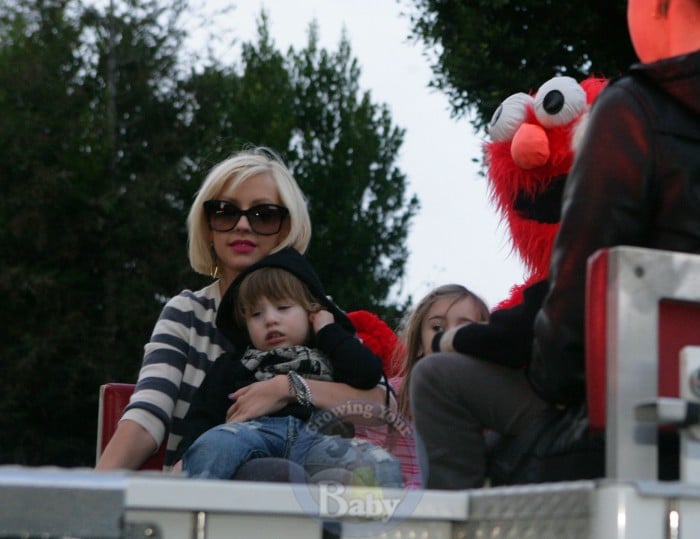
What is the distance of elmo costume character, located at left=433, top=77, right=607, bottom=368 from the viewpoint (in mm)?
3576

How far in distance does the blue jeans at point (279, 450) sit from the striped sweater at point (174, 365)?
408mm

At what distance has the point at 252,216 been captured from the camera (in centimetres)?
365

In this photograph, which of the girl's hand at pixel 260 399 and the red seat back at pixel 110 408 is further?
the red seat back at pixel 110 408

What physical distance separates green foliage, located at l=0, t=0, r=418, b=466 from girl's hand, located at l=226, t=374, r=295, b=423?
1980 centimetres

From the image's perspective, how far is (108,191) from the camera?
79.2ft

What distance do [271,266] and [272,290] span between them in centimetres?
8

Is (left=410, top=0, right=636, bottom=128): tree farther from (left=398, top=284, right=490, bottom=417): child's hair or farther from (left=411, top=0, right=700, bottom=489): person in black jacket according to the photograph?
(left=411, top=0, right=700, bottom=489): person in black jacket

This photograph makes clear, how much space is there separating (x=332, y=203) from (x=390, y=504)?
2435 cm

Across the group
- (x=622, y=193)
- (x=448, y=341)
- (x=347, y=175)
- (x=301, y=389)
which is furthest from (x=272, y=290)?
(x=347, y=175)

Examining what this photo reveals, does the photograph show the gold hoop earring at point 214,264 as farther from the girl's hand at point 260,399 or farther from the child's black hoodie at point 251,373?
the girl's hand at point 260,399

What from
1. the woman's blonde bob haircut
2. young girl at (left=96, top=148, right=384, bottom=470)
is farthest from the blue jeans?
the woman's blonde bob haircut

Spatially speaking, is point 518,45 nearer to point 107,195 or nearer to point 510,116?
point 510,116

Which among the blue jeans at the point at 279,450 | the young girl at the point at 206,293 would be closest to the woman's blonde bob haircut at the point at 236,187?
the young girl at the point at 206,293

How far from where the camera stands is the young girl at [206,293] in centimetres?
341
